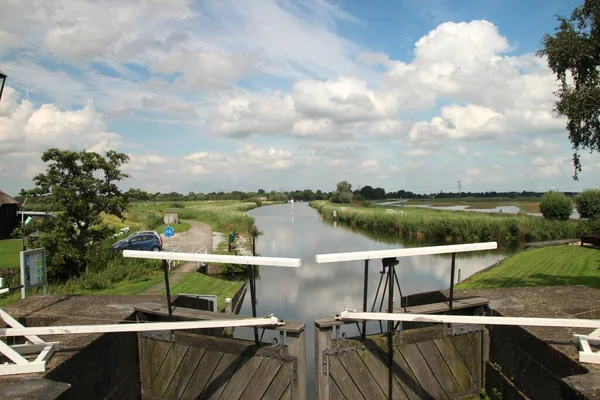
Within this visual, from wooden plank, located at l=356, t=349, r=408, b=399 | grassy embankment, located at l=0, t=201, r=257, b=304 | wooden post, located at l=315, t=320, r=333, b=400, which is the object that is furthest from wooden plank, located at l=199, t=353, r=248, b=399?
grassy embankment, located at l=0, t=201, r=257, b=304

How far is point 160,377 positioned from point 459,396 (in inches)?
158

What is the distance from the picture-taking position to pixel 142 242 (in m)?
21.3

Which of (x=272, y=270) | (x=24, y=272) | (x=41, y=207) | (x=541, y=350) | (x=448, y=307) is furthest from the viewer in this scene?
(x=272, y=270)

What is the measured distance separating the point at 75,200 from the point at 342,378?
40.7 ft

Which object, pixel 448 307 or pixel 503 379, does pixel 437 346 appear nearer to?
pixel 448 307

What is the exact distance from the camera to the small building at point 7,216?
28623 millimetres

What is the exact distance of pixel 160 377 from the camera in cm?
602

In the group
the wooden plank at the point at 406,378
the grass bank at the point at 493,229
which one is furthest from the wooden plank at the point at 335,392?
the grass bank at the point at 493,229

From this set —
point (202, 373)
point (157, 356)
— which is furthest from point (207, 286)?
point (202, 373)

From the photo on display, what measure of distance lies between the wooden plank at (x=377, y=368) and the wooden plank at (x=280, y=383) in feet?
2.84

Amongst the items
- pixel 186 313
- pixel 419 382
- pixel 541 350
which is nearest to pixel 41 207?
pixel 186 313

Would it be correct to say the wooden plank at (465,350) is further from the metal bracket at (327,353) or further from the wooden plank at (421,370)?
the metal bracket at (327,353)

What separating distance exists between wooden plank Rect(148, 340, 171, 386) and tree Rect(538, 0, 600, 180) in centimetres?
1086

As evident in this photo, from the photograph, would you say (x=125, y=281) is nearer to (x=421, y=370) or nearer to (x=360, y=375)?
(x=360, y=375)
